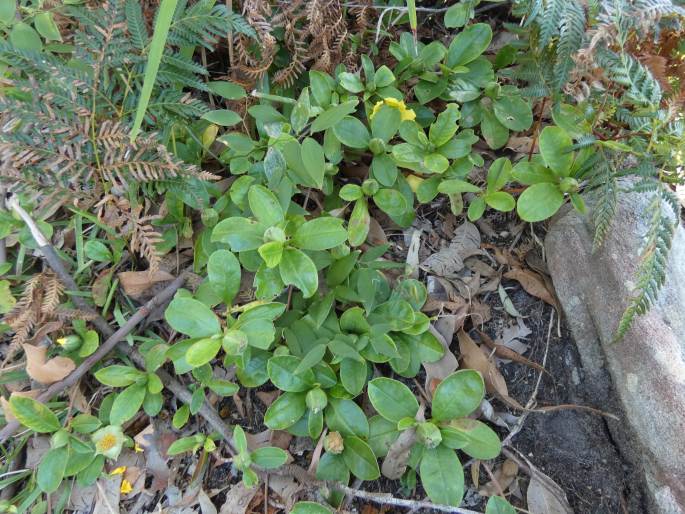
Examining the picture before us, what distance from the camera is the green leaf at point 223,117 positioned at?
6.43 feet

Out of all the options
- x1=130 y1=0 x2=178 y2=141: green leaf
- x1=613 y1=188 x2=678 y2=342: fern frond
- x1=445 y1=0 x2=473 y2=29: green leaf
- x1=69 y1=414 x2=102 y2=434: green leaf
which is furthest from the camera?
x1=445 y1=0 x2=473 y2=29: green leaf

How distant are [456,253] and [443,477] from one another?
0.86 meters

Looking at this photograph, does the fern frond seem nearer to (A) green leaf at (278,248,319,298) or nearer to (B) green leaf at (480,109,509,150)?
(B) green leaf at (480,109,509,150)

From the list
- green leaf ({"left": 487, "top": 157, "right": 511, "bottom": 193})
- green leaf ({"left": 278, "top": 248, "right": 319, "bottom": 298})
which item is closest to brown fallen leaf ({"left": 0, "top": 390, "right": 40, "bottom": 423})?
green leaf ({"left": 278, "top": 248, "right": 319, "bottom": 298})

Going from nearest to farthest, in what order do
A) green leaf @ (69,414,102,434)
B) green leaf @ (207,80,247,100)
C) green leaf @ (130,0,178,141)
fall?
green leaf @ (130,0,178,141) < green leaf @ (69,414,102,434) < green leaf @ (207,80,247,100)

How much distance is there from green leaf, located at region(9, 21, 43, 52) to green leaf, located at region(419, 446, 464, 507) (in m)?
1.89

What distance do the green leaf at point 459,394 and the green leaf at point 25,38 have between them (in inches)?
70.0

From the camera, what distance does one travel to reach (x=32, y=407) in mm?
1696

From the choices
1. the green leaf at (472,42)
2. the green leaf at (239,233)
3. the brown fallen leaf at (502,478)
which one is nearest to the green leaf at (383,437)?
the brown fallen leaf at (502,478)

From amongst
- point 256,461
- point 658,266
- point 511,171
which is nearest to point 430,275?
point 511,171

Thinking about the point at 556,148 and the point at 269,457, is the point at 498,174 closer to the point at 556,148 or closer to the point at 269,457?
the point at 556,148

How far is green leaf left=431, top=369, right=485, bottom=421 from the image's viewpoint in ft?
5.47

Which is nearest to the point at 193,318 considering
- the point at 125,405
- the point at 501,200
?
the point at 125,405

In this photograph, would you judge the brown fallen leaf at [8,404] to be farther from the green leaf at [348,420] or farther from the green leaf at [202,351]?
the green leaf at [348,420]
